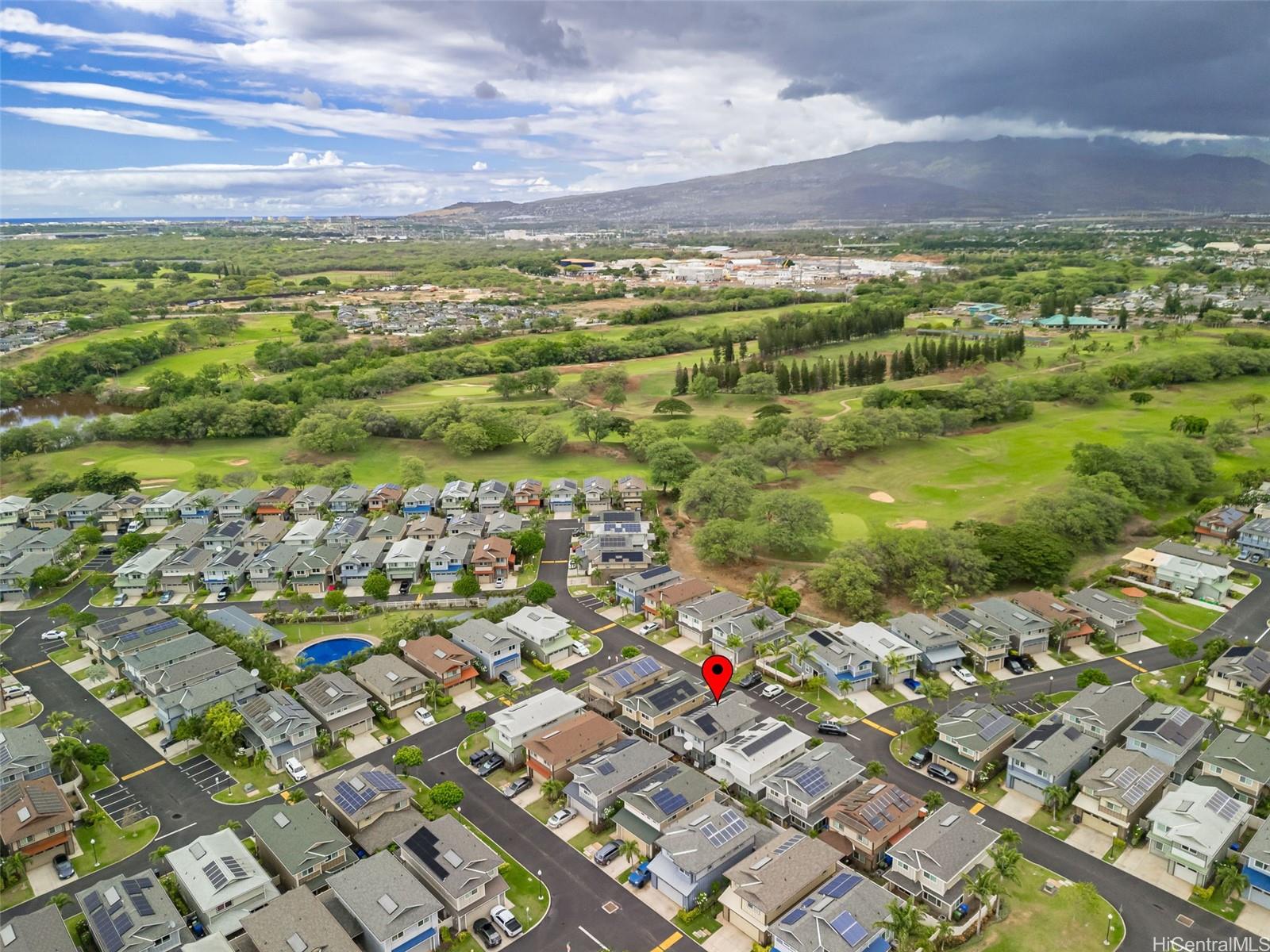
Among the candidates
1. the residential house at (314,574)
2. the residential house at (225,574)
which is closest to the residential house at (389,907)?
the residential house at (314,574)

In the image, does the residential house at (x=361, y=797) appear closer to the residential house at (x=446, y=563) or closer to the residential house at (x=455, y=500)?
the residential house at (x=446, y=563)

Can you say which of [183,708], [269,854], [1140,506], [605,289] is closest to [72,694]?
[183,708]

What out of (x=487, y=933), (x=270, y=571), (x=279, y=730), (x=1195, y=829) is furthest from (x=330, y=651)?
(x=1195, y=829)

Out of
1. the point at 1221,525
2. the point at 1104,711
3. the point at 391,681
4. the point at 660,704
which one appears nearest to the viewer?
the point at 1104,711

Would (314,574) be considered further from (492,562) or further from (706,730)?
(706,730)

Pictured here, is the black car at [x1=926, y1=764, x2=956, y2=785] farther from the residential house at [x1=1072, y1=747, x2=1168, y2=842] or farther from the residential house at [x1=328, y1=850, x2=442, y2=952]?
the residential house at [x1=328, y1=850, x2=442, y2=952]
